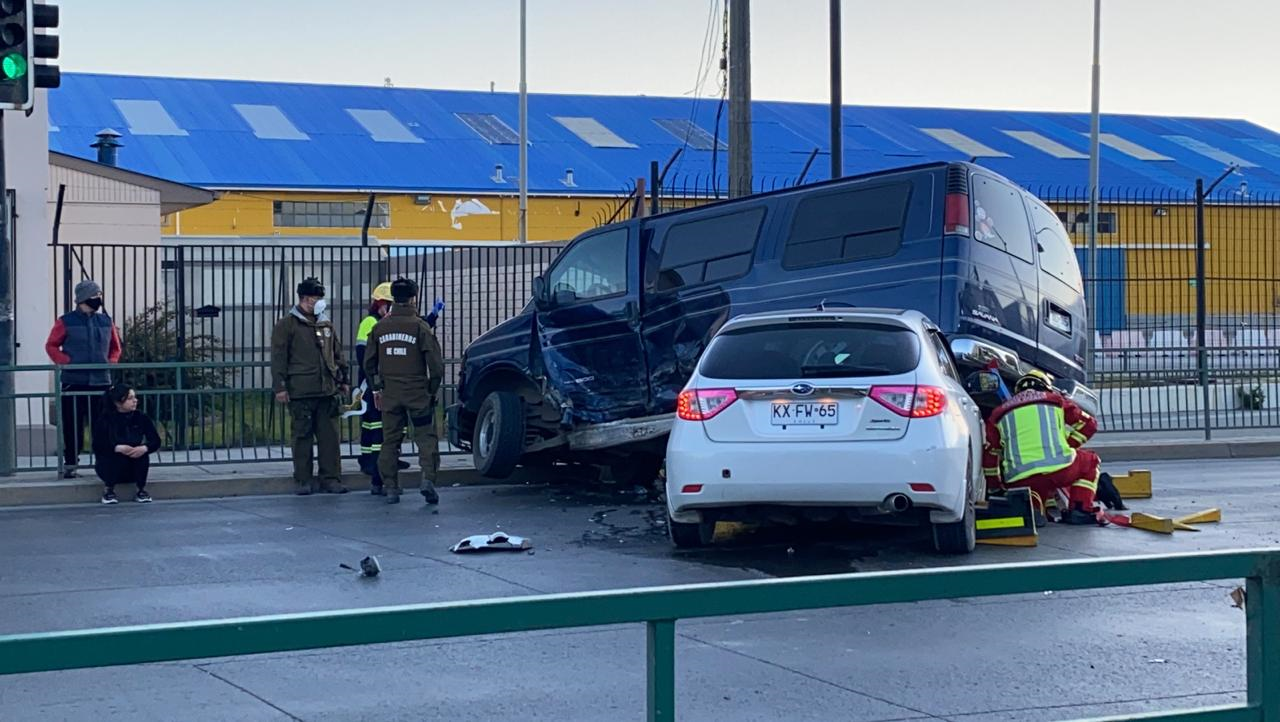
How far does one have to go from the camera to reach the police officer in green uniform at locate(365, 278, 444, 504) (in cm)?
1281

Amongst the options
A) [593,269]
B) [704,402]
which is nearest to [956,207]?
[704,402]

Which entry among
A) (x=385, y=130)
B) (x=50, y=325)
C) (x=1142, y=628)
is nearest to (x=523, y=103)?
(x=385, y=130)

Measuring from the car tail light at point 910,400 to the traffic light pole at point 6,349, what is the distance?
819 centimetres

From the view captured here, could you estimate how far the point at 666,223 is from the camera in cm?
1298

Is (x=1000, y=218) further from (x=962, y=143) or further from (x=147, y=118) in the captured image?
(x=962, y=143)

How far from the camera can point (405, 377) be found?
12836 millimetres

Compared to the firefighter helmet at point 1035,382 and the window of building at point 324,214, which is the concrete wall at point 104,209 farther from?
the window of building at point 324,214

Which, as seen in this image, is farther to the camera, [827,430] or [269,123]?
[269,123]

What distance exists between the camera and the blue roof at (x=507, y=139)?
145 feet

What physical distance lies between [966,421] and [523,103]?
27.9 metres

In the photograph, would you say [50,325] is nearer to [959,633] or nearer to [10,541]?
[10,541]

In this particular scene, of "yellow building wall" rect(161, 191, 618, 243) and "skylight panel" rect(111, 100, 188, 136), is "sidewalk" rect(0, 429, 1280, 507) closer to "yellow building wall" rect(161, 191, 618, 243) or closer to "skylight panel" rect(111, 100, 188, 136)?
"yellow building wall" rect(161, 191, 618, 243)

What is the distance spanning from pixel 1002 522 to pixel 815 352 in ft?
5.76

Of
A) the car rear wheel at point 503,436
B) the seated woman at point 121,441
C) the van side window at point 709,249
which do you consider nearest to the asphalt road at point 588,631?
the seated woman at point 121,441
